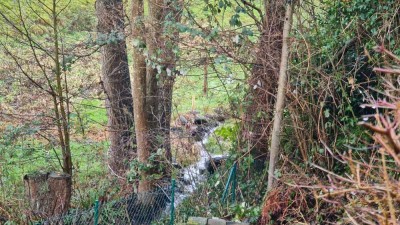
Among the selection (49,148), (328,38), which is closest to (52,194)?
(49,148)

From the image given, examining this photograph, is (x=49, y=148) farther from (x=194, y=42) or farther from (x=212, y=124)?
(x=212, y=124)

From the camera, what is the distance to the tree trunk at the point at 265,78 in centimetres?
725

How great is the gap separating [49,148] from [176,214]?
96.0 inches

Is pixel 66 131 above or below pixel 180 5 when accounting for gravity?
below

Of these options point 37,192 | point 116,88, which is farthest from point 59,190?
point 116,88

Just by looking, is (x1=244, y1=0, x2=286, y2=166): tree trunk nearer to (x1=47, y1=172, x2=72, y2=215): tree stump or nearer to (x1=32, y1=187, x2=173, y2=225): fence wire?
(x1=32, y1=187, x2=173, y2=225): fence wire

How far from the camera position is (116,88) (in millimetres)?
10758

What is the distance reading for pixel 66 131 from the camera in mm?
7711

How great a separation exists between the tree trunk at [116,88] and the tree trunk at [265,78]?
9.40ft

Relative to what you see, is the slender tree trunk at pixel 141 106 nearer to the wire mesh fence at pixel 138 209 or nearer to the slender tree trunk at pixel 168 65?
the slender tree trunk at pixel 168 65

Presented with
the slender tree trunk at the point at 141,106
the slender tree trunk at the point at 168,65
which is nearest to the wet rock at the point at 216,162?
the slender tree trunk at the point at 168,65

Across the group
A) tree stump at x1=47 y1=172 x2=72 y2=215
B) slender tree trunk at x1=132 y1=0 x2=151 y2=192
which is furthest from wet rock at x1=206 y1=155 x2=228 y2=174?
tree stump at x1=47 y1=172 x2=72 y2=215

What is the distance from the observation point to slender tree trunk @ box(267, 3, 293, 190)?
667 centimetres

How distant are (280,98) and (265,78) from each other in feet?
2.06
